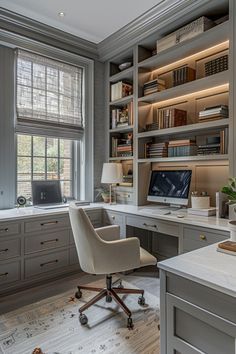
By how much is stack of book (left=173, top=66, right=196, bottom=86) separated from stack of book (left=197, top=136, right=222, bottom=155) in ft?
2.24

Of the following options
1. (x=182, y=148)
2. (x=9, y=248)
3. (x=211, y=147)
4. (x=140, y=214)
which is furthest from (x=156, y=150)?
(x=9, y=248)

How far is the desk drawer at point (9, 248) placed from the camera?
236cm

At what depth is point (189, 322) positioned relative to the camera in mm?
1039

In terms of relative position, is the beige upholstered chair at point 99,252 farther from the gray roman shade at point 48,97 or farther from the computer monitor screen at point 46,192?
the gray roman shade at point 48,97

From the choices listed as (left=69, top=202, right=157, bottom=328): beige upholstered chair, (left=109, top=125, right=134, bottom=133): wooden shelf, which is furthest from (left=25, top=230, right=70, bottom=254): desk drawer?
(left=109, top=125, right=134, bottom=133): wooden shelf

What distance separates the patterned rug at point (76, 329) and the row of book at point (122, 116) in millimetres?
2155

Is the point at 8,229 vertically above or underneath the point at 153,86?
underneath

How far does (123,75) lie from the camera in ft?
11.1

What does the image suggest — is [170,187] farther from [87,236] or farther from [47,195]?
[47,195]

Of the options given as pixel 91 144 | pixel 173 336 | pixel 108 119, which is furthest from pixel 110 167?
pixel 173 336

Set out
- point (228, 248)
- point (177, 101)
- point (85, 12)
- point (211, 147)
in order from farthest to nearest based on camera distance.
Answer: point (177, 101), point (85, 12), point (211, 147), point (228, 248)

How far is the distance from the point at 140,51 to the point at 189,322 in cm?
302

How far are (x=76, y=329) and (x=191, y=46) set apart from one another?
277cm

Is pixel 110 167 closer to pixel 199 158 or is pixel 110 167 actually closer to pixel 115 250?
pixel 199 158
